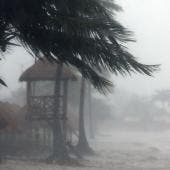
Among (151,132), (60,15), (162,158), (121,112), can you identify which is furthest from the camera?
(121,112)

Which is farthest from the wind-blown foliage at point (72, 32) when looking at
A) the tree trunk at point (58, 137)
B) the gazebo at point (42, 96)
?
the gazebo at point (42, 96)

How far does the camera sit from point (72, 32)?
6758 mm

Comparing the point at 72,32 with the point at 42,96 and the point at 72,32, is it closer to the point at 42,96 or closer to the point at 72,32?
the point at 72,32

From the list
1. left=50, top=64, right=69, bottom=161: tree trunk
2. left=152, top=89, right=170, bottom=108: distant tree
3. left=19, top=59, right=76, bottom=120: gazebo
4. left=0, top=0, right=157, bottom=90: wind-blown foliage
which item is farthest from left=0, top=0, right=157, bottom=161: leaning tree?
left=152, top=89, right=170, bottom=108: distant tree

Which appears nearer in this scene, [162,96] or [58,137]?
[58,137]

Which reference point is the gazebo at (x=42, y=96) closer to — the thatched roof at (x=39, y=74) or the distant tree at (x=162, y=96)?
the thatched roof at (x=39, y=74)

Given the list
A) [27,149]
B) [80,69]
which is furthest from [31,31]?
[27,149]

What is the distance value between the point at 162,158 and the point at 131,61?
63.3 feet

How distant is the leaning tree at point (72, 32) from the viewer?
264 inches

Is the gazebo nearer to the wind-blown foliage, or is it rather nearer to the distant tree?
the wind-blown foliage

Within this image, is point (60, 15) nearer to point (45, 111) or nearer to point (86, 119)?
point (45, 111)

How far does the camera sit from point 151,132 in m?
52.7

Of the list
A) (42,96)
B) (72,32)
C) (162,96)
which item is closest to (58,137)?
(42,96)

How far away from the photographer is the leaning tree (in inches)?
264
